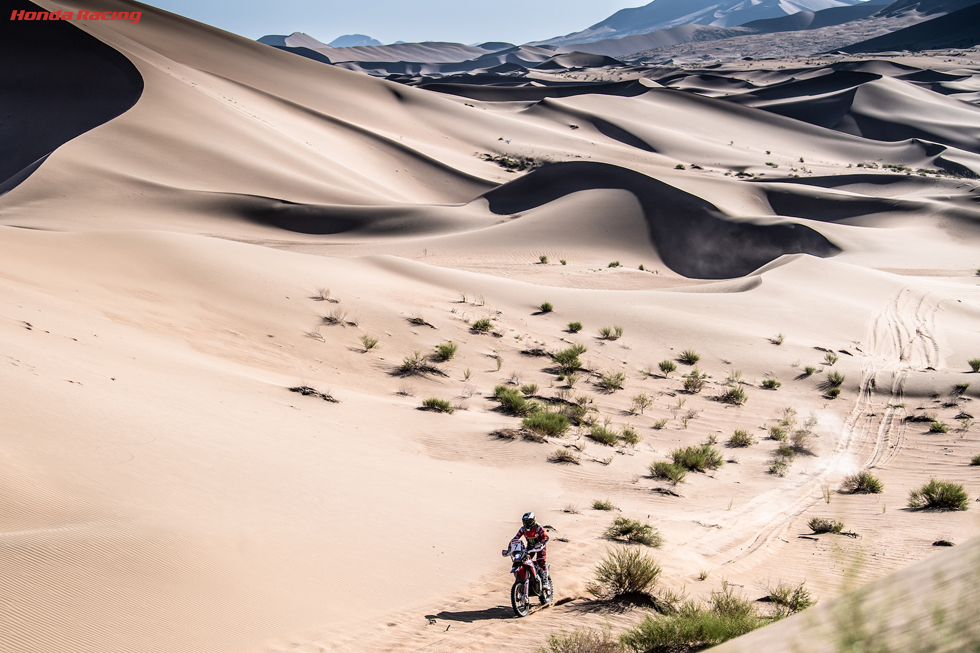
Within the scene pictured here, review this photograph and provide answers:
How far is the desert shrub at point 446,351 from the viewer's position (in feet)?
45.8

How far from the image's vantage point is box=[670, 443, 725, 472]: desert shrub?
10141 mm

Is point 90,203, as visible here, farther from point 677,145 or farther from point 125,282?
point 677,145

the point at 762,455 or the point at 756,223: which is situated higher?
the point at 756,223

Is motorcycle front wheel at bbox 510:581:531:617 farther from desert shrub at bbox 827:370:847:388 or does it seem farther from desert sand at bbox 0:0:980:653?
desert shrub at bbox 827:370:847:388

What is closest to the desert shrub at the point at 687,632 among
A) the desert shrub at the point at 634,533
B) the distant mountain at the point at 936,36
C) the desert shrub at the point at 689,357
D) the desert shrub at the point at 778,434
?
the desert shrub at the point at 634,533

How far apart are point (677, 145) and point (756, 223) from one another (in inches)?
1298

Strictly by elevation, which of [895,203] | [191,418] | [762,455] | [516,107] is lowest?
[762,455]

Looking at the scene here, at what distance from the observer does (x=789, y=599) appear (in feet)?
19.6

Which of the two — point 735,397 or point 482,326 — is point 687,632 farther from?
point 482,326

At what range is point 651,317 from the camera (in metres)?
17.8

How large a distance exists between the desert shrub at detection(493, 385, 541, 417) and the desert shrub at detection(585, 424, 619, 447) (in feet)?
3.31

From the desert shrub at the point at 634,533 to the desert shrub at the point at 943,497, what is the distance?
141 inches

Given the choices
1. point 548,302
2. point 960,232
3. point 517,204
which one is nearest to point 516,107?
point 517,204

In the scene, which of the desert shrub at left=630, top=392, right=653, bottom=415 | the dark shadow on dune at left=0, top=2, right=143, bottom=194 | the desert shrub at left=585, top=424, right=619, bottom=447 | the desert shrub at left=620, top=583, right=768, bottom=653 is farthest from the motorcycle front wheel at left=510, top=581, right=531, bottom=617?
the dark shadow on dune at left=0, top=2, right=143, bottom=194
